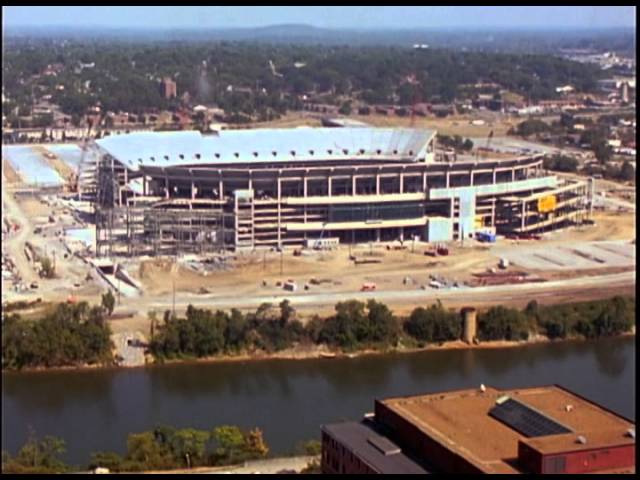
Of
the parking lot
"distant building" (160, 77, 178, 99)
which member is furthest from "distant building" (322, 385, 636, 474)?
"distant building" (160, 77, 178, 99)

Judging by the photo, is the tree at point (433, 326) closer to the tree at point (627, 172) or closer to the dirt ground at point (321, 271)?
the dirt ground at point (321, 271)

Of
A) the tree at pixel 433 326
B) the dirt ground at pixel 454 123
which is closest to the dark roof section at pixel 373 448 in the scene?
the tree at pixel 433 326

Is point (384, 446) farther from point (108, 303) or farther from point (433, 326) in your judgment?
point (108, 303)

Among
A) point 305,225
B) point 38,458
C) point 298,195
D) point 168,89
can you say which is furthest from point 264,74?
point 38,458

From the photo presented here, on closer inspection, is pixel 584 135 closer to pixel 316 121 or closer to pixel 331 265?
pixel 316 121
